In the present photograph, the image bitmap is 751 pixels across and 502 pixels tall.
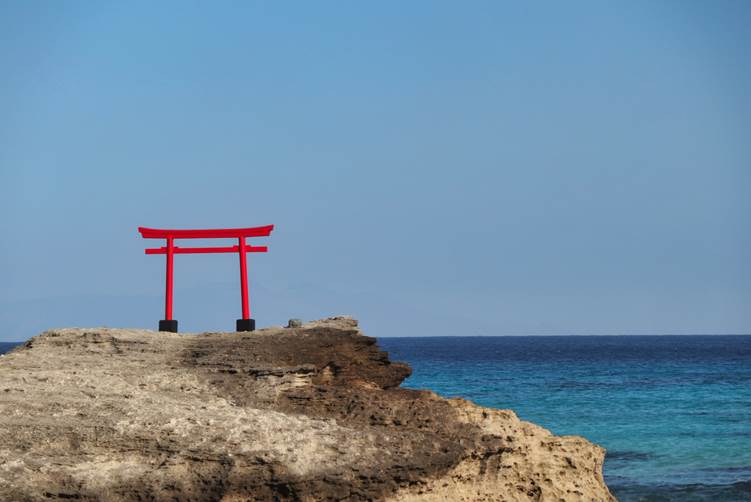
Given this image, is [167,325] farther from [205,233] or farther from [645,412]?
[645,412]

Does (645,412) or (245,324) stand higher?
(245,324)

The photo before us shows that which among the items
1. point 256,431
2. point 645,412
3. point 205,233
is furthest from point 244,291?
point 645,412

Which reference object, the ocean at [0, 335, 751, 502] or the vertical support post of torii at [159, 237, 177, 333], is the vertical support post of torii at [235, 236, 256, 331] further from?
the ocean at [0, 335, 751, 502]

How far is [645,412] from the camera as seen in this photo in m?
38.4

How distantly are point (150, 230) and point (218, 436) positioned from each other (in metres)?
9.26

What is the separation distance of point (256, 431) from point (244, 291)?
776cm

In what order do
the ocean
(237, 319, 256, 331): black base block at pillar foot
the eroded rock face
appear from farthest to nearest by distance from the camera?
1. the ocean
2. (237, 319, 256, 331): black base block at pillar foot
3. the eroded rock face

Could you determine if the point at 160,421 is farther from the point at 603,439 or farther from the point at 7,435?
the point at 603,439

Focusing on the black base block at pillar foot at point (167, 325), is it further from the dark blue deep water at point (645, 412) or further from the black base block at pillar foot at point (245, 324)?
the dark blue deep water at point (645, 412)

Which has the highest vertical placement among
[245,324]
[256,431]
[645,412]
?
[245,324]

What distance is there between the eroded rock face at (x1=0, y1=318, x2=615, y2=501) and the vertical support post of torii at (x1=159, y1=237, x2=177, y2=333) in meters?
2.67

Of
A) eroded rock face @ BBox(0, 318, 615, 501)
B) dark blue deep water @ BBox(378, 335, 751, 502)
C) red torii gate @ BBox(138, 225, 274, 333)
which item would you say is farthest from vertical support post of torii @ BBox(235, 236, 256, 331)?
dark blue deep water @ BBox(378, 335, 751, 502)

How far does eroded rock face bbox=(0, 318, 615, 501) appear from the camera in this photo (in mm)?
10914

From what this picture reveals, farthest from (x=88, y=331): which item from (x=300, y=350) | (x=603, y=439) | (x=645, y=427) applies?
(x=645, y=427)
